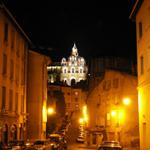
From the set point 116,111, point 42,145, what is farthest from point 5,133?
point 116,111

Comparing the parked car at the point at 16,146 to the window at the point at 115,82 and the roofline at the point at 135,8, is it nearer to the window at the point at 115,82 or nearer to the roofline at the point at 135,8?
the roofline at the point at 135,8

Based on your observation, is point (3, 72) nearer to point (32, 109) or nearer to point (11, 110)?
point (11, 110)

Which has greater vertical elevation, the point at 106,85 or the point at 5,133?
the point at 106,85

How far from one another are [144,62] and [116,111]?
778 inches

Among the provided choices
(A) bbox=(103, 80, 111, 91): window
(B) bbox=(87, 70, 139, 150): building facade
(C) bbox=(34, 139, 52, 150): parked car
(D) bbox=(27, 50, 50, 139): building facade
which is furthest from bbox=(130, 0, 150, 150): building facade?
(D) bbox=(27, 50, 50, 139): building facade

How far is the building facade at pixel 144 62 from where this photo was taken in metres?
29.9

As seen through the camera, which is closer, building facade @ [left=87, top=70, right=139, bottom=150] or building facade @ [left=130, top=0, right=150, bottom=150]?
building facade @ [left=130, top=0, right=150, bottom=150]

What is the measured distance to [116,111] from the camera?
5050 centimetres

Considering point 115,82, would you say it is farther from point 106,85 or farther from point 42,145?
point 42,145

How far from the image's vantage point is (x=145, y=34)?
30.7 metres

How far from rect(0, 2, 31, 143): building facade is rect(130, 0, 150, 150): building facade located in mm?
13126

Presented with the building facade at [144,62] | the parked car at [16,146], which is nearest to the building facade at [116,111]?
the building facade at [144,62]

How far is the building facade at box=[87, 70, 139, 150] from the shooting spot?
50.3 metres

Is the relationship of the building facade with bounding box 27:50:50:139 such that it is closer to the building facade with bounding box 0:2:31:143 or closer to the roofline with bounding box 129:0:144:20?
the building facade with bounding box 0:2:31:143
